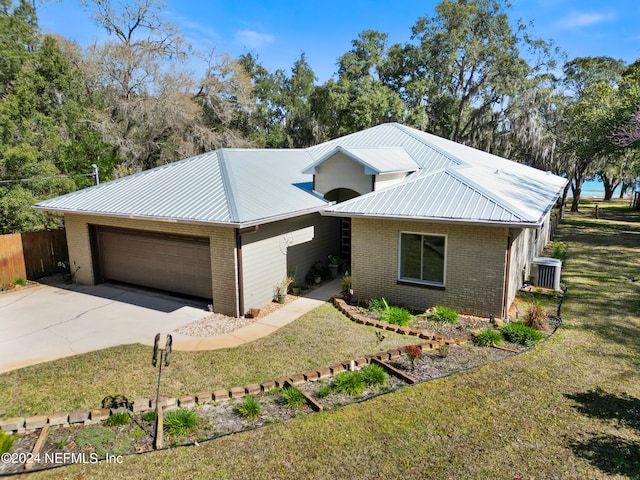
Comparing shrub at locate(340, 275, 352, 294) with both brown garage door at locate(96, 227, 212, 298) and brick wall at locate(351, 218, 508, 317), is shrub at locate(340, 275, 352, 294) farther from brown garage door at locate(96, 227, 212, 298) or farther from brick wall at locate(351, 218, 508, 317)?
brown garage door at locate(96, 227, 212, 298)

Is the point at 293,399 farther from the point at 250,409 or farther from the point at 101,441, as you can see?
the point at 101,441

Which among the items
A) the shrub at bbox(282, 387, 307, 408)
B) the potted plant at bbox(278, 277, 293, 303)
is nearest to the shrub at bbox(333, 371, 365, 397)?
the shrub at bbox(282, 387, 307, 408)

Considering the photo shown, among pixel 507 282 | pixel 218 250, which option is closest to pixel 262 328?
pixel 218 250

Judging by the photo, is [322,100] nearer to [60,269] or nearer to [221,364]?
[60,269]

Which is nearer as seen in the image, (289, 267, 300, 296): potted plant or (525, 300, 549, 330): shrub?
(525, 300, 549, 330): shrub

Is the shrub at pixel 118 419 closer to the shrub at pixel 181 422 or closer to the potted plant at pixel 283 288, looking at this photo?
the shrub at pixel 181 422
